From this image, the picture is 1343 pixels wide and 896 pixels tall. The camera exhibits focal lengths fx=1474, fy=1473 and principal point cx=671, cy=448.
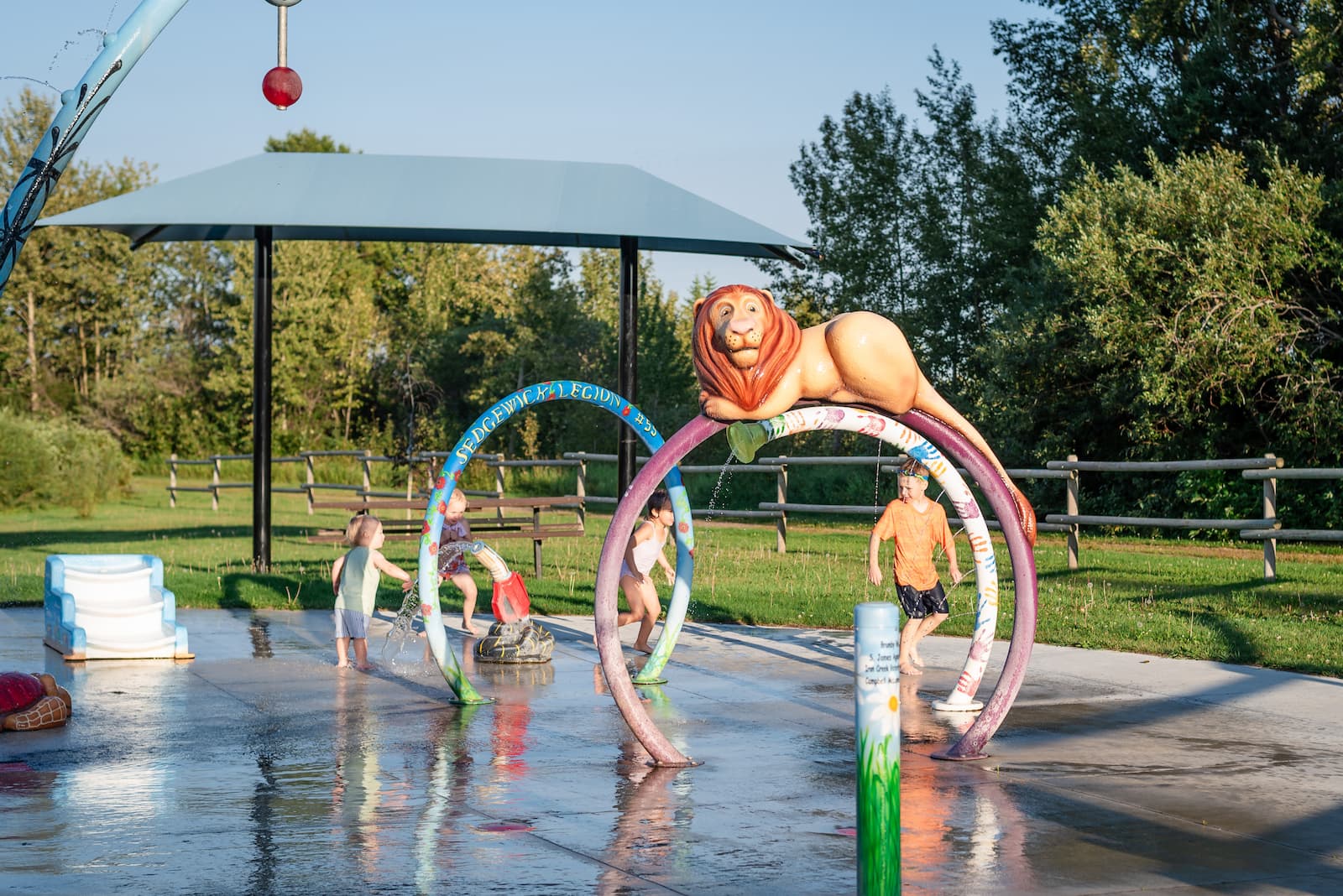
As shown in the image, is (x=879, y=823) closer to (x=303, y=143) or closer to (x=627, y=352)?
(x=627, y=352)

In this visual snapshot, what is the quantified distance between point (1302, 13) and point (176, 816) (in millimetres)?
24575

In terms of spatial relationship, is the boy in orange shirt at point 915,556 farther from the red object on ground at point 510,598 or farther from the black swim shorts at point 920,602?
the red object on ground at point 510,598

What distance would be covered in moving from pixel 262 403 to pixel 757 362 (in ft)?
34.5

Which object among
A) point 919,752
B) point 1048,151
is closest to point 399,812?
point 919,752

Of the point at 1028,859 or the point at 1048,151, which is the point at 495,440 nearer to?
the point at 1048,151

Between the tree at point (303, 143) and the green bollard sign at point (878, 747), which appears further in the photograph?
the tree at point (303, 143)

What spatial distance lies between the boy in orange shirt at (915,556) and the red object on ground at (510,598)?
2697 millimetres

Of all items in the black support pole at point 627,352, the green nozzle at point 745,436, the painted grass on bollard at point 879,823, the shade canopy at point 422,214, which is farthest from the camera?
the shade canopy at point 422,214

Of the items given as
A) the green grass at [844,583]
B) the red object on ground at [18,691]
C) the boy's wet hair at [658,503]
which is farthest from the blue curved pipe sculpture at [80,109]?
the green grass at [844,583]

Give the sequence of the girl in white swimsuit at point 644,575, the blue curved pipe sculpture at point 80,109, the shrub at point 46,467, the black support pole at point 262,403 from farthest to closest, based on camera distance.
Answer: the shrub at point 46,467
the black support pole at point 262,403
the girl in white swimsuit at point 644,575
the blue curved pipe sculpture at point 80,109

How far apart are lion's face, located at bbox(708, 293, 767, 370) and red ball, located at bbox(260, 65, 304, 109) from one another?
3181 mm

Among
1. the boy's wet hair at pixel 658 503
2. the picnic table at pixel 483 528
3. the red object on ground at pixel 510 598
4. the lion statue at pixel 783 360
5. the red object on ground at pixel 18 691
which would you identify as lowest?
the red object on ground at pixel 18 691

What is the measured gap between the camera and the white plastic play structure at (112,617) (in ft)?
34.3

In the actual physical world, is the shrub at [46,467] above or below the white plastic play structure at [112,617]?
above
